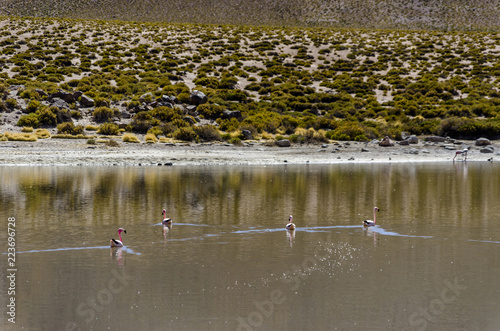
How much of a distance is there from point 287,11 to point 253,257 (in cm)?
8812

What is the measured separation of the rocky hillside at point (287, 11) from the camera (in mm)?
87875

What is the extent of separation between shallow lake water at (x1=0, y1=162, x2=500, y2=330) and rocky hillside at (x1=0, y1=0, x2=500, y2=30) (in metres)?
73.0

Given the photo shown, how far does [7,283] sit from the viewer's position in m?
8.57

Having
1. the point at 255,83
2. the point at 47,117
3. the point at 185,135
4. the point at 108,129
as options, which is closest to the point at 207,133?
the point at 185,135

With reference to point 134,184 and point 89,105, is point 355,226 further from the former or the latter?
point 89,105

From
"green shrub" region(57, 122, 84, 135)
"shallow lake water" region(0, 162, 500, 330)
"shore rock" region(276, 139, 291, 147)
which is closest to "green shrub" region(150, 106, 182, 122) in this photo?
"green shrub" region(57, 122, 84, 135)

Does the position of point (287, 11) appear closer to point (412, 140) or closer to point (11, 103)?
point (412, 140)

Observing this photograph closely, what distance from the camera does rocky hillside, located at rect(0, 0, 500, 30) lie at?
8788cm

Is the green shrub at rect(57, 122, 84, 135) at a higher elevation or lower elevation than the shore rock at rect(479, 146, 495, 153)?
higher

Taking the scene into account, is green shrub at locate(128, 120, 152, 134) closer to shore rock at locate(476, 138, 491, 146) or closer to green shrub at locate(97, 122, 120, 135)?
green shrub at locate(97, 122, 120, 135)

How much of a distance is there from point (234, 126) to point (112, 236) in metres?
25.1

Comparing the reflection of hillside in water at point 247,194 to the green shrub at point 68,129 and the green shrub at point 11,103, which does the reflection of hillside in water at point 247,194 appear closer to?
the green shrub at point 68,129

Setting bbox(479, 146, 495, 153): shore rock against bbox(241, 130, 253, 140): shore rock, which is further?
bbox(241, 130, 253, 140): shore rock

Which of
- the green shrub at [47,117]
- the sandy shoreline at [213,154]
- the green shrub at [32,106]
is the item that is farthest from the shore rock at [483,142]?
the green shrub at [32,106]
